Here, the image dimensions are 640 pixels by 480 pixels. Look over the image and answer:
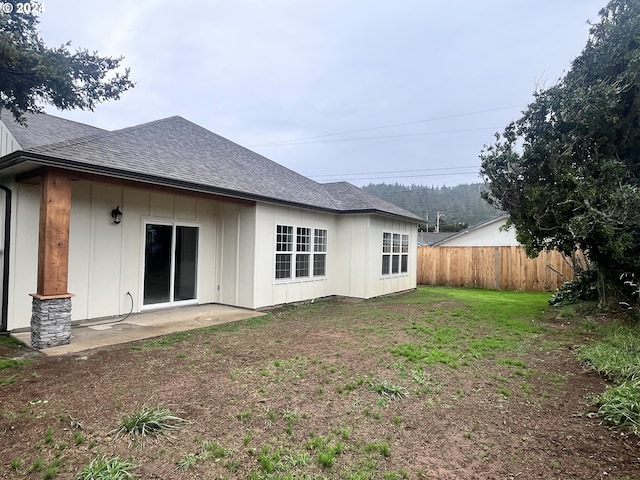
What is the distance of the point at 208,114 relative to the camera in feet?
95.0

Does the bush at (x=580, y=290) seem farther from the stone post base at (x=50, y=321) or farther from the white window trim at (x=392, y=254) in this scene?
the stone post base at (x=50, y=321)

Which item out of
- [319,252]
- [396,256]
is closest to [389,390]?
[319,252]

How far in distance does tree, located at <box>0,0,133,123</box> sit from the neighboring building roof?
0.77 meters

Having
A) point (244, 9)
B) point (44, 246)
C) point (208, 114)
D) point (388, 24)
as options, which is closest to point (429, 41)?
point (388, 24)

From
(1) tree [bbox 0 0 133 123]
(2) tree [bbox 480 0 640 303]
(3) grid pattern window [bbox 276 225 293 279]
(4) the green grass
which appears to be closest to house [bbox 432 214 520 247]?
(2) tree [bbox 480 0 640 303]

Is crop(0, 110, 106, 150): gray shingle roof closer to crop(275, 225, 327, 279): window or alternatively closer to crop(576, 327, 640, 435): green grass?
crop(275, 225, 327, 279): window

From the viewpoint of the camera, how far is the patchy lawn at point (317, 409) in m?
2.63

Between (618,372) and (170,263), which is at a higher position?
(170,263)

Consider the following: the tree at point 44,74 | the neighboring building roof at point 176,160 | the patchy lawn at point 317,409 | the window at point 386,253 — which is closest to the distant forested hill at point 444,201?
the window at point 386,253

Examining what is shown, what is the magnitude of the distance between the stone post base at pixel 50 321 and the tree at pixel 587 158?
939cm

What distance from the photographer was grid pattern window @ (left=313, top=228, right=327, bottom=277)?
11000mm

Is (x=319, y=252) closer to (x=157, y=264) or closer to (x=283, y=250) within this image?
(x=283, y=250)

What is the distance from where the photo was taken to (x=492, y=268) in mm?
15344

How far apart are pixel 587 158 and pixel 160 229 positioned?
9967mm
